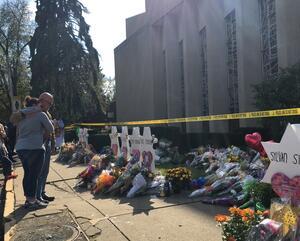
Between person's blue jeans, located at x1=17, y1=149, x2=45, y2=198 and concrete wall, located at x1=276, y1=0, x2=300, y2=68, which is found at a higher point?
concrete wall, located at x1=276, y1=0, x2=300, y2=68

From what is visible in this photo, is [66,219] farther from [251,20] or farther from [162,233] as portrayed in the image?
[251,20]

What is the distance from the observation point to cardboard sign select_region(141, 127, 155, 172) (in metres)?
8.34

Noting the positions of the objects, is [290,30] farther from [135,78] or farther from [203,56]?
[135,78]

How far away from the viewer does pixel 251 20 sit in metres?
16.8

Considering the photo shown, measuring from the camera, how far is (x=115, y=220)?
600 centimetres

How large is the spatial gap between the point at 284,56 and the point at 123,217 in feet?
31.8

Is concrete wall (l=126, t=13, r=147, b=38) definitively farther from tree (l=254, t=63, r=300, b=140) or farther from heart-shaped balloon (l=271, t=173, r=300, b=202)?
heart-shaped balloon (l=271, t=173, r=300, b=202)

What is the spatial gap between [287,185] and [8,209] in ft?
17.4

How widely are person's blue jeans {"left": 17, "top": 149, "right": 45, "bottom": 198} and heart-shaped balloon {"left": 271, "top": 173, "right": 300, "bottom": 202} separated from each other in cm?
456

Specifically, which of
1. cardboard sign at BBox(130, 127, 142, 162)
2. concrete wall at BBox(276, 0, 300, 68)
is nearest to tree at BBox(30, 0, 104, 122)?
concrete wall at BBox(276, 0, 300, 68)

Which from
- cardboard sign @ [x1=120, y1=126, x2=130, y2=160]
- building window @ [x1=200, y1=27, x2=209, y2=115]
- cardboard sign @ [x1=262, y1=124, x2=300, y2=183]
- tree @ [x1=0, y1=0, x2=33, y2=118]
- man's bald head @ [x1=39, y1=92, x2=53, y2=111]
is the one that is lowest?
cardboard sign @ [x1=120, y1=126, x2=130, y2=160]

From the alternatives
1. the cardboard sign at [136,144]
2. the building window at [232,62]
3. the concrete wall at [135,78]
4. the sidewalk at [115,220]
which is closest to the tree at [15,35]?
the concrete wall at [135,78]

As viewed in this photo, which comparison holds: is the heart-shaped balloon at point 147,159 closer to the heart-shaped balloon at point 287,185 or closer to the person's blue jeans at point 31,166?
the person's blue jeans at point 31,166

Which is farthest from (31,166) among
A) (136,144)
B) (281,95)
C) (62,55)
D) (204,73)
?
(62,55)
